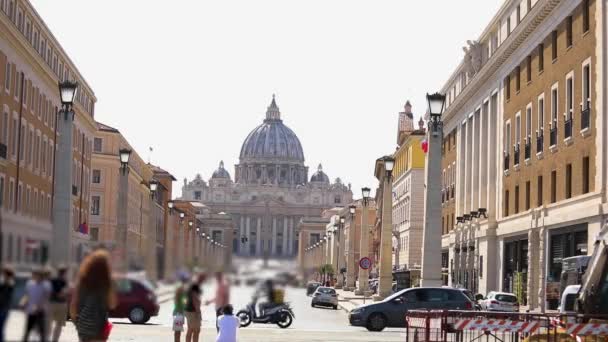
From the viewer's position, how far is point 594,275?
2870 cm

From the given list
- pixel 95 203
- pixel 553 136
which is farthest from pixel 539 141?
pixel 95 203

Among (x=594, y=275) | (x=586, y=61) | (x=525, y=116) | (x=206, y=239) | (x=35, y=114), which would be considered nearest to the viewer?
(x=206, y=239)

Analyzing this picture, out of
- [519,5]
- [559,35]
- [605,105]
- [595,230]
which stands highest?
[519,5]

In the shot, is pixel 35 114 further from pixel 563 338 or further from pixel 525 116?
pixel 563 338

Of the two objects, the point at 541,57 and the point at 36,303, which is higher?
the point at 541,57

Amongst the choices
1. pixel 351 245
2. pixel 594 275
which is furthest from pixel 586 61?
pixel 351 245

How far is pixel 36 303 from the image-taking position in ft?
14.7

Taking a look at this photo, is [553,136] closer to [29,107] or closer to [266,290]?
[29,107]

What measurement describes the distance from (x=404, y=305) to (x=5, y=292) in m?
37.4

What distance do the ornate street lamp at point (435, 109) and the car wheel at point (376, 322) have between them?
31.5 feet

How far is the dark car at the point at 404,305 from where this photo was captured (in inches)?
1529

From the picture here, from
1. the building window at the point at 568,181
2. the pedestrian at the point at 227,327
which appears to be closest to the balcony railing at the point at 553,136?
the building window at the point at 568,181

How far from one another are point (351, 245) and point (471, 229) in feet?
98.9

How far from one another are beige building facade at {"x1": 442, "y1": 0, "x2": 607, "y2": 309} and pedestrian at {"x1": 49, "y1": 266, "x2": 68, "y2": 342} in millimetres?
38458
